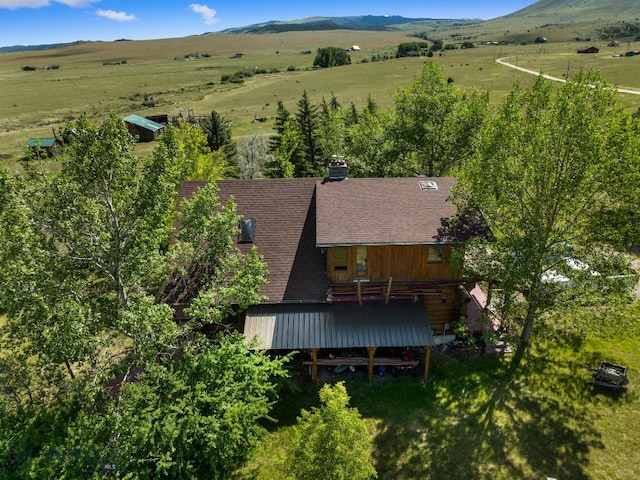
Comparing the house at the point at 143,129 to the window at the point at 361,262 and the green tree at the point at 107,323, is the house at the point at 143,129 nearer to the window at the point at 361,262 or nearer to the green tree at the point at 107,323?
the green tree at the point at 107,323

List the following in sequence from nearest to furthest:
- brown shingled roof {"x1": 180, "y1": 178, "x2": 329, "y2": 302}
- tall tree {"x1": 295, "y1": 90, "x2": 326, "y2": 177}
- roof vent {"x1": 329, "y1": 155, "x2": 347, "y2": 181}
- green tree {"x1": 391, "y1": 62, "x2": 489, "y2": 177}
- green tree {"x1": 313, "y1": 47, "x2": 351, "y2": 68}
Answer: brown shingled roof {"x1": 180, "y1": 178, "x2": 329, "y2": 302}
roof vent {"x1": 329, "y1": 155, "x2": 347, "y2": 181}
green tree {"x1": 391, "y1": 62, "x2": 489, "y2": 177}
tall tree {"x1": 295, "y1": 90, "x2": 326, "y2": 177}
green tree {"x1": 313, "y1": 47, "x2": 351, "y2": 68}

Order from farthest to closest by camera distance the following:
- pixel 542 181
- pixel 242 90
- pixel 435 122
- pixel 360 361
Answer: pixel 242 90
pixel 435 122
pixel 360 361
pixel 542 181

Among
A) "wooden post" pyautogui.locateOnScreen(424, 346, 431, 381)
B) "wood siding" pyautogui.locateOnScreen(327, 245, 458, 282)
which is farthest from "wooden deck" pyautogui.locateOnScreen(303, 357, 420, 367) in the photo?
"wood siding" pyautogui.locateOnScreen(327, 245, 458, 282)

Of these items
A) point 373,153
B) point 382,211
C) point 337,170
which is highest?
point 337,170

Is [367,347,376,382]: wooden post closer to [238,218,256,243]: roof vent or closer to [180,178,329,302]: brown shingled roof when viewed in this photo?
[180,178,329,302]: brown shingled roof

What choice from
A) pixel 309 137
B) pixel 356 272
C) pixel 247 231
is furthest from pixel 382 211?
pixel 309 137

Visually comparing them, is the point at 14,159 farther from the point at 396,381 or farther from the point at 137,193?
the point at 396,381

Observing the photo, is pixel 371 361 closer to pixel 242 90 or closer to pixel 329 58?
pixel 242 90

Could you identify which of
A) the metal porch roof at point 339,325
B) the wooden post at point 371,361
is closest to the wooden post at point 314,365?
the metal porch roof at point 339,325
